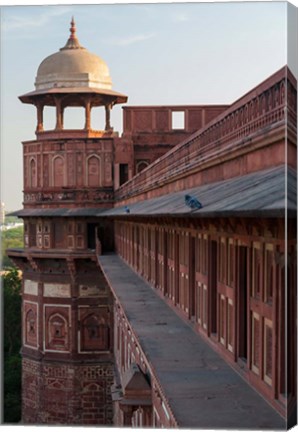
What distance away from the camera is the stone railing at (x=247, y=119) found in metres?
7.23

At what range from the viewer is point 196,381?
7.61 meters

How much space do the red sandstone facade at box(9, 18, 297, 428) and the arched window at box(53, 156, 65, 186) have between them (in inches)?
1.6

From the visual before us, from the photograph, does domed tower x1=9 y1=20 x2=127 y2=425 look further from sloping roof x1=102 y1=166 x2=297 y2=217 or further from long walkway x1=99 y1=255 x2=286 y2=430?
sloping roof x1=102 y1=166 x2=297 y2=217

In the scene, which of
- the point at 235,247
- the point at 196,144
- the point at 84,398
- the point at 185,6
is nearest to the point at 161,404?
the point at 235,247

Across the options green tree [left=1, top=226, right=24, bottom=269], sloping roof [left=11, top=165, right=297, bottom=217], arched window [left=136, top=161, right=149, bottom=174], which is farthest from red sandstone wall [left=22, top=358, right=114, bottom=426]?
sloping roof [left=11, top=165, right=297, bottom=217]

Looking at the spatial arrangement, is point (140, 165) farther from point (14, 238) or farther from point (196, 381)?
point (196, 381)

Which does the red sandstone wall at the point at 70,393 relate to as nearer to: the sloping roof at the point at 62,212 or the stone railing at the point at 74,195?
the sloping roof at the point at 62,212

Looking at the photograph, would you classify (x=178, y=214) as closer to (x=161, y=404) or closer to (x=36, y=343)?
(x=161, y=404)

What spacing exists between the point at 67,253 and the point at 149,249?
1426 cm

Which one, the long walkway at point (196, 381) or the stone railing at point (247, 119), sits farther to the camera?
the stone railing at point (247, 119)

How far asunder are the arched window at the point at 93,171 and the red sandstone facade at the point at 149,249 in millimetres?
41

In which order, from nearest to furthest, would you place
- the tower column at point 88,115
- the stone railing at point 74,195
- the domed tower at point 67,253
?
the domed tower at point 67,253
the stone railing at point 74,195
the tower column at point 88,115

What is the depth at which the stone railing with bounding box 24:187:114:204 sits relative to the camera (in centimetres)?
3300

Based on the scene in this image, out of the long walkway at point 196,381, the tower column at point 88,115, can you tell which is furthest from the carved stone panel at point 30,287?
the long walkway at point 196,381
